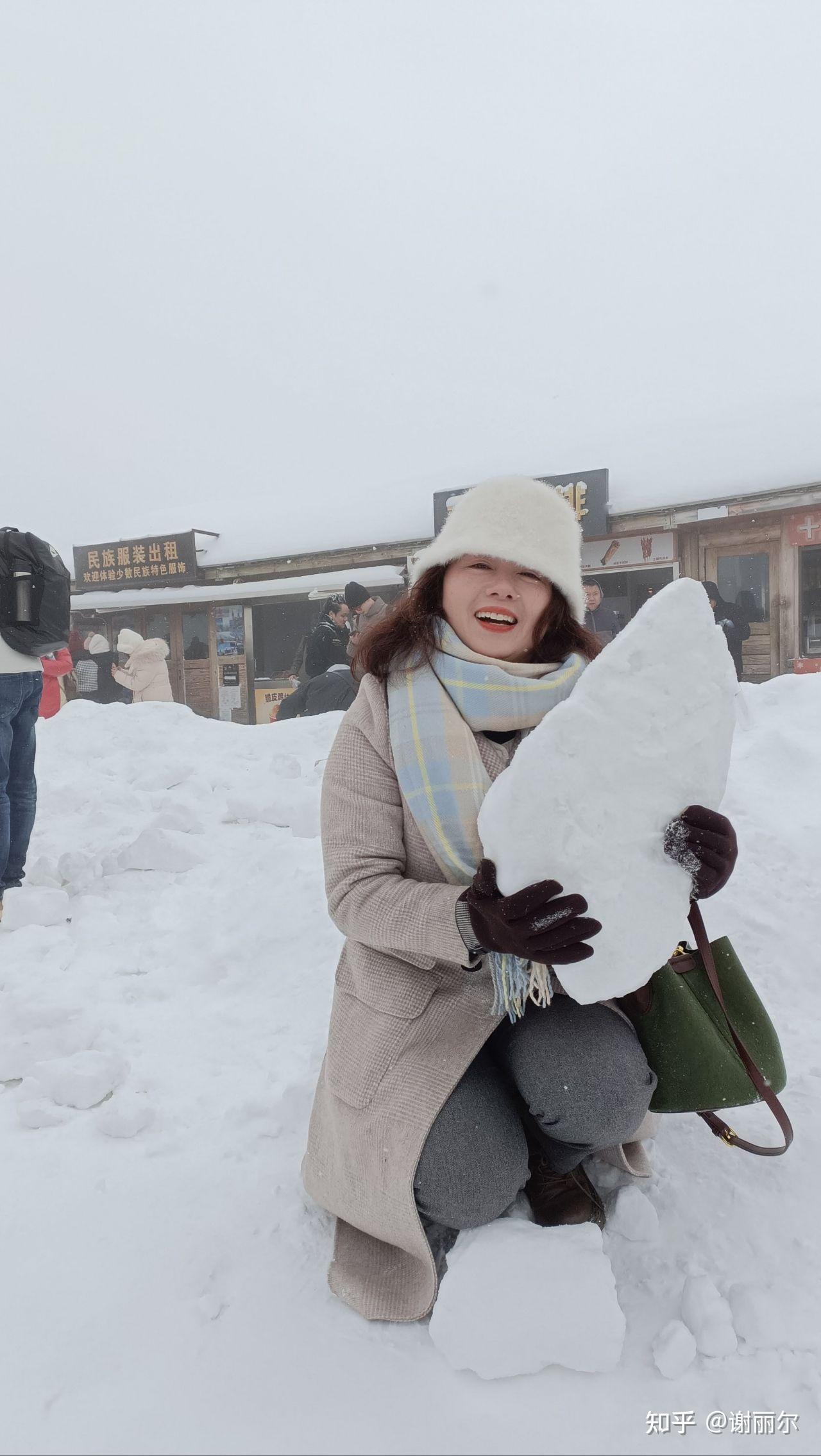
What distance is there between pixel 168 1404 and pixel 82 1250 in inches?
15.3

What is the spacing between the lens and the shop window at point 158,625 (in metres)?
12.7

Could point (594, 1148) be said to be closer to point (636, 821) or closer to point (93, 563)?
point (636, 821)

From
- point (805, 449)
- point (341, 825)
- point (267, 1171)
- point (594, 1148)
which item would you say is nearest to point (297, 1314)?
point (267, 1171)

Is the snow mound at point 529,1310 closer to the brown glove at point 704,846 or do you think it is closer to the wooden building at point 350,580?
→ the brown glove at point 704,846

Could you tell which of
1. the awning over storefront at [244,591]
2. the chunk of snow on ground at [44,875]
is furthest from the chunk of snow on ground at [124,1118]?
the awning over storefront at [244,591]

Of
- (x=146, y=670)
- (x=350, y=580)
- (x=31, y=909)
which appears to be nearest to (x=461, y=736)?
(x=31, y=909)

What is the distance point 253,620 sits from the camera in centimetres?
1200

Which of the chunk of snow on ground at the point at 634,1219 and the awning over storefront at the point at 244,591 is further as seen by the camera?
the awning over storefront at the point at 244,591

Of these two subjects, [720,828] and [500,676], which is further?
[500,676]

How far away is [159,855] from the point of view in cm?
321

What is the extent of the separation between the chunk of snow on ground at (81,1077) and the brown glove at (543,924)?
1.23 meters

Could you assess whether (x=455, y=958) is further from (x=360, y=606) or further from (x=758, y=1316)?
(x=360, y=606)

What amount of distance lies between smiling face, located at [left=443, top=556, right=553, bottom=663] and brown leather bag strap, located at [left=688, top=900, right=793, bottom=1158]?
568mm

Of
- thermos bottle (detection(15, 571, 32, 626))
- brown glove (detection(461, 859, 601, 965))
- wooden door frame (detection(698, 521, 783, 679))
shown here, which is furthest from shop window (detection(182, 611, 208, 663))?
brown glove (detection(461, 859, 601, 965))
